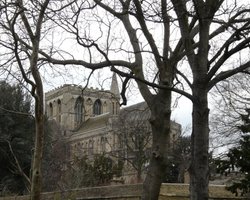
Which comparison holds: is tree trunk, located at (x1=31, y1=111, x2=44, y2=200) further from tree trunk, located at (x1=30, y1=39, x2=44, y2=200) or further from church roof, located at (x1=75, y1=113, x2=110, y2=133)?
church roof, located at (x1=75, y1=113, x2=110, y2=133)

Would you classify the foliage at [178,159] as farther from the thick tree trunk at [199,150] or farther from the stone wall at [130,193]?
the thick tree trunk at [199,150]

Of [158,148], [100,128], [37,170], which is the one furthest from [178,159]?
[100,128]

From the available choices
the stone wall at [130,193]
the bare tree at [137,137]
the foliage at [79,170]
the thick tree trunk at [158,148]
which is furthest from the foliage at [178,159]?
the thick tree trunk at [158,148]

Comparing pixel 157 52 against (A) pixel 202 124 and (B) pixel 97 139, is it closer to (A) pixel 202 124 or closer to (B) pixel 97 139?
(A) pixel 202 124

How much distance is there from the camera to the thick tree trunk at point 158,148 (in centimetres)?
1121

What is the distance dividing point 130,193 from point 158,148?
23.4 ft

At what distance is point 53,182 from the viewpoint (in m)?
33.3

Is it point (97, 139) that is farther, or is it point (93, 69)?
point (97, 139)

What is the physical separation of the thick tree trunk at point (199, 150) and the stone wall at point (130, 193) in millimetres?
8079

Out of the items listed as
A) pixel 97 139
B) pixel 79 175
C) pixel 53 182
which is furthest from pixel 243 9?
pixel 97 139

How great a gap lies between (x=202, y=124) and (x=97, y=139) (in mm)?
68774

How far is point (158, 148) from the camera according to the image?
11297 millimetres

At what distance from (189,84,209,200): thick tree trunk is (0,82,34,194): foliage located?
23.0 m

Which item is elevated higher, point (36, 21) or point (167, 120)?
point (36, 21)
